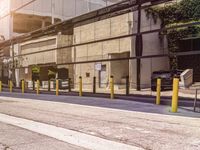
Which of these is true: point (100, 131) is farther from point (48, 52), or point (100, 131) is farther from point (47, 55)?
point (48, 52)

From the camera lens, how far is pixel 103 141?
6.53m

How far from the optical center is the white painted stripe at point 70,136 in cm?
610

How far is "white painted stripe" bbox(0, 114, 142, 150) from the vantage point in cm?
610

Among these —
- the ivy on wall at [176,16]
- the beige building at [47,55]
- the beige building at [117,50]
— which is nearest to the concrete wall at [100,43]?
the beige building at [117,50]

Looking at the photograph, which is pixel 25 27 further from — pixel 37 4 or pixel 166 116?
pixel 166 116

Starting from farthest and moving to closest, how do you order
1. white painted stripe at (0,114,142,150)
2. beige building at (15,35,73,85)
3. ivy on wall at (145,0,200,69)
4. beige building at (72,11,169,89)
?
beige building at (15,35,73,85)
ivy on wall at (145,0,200,69)
beige building at (72,11,169,89)
white painted stripe at (0,114,142,150)

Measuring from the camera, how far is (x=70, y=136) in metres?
7.02

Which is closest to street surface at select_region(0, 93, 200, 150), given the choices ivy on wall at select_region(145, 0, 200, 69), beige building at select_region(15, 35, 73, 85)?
ivy on wall at select_region(145, 0, 200, 69)

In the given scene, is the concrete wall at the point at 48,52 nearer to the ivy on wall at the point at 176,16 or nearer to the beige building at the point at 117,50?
the beige building at the point at 117,50

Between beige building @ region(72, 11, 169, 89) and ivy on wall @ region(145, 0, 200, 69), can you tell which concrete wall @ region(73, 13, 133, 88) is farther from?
ivy on wall @ region(145, 0, 200, 69)

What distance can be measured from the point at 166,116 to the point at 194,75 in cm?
2187

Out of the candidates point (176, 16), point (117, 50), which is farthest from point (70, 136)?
point (176, 16)

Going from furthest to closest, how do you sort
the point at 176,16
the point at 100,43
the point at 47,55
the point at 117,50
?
the point at 47,55
the point at 100,43
the point at 176,16
the point at 117,50

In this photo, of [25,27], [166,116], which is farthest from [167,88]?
[25,27]
